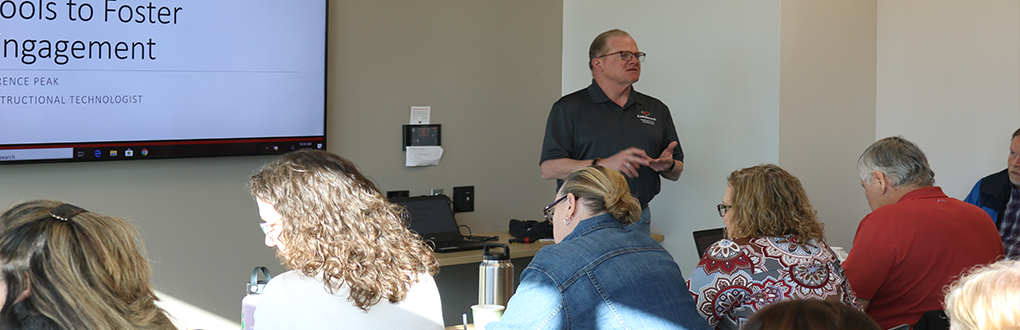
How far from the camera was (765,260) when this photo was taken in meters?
2.08

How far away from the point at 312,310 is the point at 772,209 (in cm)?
131

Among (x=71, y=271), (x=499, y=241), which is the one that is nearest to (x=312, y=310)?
(x=71, y=271)

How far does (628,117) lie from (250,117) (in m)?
1.68

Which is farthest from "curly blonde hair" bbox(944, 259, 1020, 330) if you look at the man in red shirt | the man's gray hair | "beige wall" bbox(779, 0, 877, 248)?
"beige wall" bbox(779, 0, 877, 248)

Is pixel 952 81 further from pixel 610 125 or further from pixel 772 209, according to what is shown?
pixel 772 209

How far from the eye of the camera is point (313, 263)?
1.59 metres

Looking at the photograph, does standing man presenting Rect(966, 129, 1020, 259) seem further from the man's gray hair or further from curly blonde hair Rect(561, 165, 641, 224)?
Answer: curly blonde hair Rect(561, 165, 641, 224)

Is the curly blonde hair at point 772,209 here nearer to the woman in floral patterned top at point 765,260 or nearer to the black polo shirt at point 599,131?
the woman in floral patterned top at point 765,260

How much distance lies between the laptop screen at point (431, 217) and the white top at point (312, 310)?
2063 millimetres

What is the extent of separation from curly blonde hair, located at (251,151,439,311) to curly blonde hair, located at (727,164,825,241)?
976 mm

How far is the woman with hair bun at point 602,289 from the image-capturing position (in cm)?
174

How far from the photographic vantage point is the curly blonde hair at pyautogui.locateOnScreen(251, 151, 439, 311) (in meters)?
1.59

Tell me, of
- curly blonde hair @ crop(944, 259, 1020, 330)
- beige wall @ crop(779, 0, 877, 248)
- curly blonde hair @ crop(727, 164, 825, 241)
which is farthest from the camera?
beige wall @ crop(779, 0, 877, 248)

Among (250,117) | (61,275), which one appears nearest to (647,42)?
(250,117)
